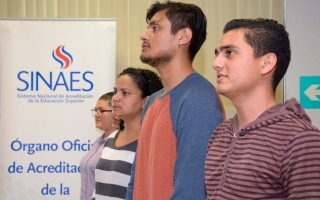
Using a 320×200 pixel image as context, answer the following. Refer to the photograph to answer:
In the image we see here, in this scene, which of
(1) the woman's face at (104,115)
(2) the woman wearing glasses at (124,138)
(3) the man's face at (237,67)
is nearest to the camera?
(3) the man's face at (237,67)

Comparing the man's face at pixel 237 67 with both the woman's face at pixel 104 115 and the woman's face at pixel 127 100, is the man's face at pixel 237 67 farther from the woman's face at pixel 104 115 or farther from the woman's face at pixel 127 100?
the woman's face at pixel 104 115

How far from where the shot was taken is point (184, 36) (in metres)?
1.95

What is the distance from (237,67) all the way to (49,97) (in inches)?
85.2

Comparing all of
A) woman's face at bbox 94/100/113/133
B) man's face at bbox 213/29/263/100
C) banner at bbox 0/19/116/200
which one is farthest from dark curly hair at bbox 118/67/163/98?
man's face at bbox 213/29/263/100

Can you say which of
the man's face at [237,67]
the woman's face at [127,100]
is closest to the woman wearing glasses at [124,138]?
the woman's face at [127,100]

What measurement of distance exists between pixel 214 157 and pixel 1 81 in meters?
2.29

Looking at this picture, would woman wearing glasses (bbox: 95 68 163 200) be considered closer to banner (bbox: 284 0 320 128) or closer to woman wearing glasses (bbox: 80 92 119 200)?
woman wearing glasses (bbox: 80 92 119 200)

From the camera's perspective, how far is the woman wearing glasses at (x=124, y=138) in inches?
93.0

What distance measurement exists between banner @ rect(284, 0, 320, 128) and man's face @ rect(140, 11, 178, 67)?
1.92 meters

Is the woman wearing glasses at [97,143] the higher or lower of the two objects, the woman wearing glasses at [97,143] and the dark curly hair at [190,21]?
the lower

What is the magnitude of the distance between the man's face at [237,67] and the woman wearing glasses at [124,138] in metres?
0.97

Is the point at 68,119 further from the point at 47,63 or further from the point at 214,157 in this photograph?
the point at 214,157

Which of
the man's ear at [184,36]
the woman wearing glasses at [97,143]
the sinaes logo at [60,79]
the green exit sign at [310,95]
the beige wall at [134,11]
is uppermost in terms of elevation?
the beige wall at [134,11]

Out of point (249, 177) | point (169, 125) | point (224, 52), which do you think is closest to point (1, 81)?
point (169, 125)
